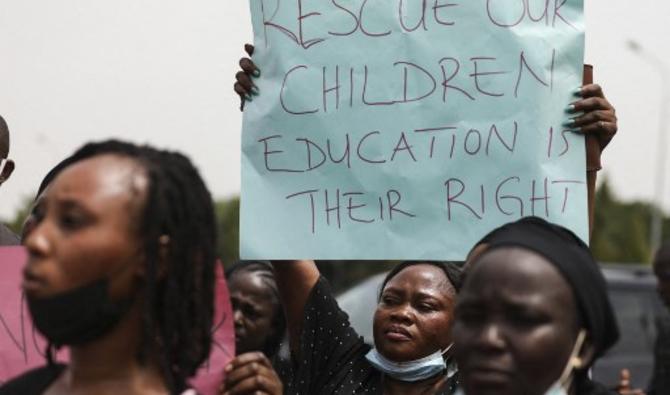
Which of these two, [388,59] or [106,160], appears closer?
[106,160]

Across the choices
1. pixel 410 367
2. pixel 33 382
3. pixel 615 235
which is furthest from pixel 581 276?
pixel 615 235

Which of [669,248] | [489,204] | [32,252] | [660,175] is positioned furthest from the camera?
[660,175]

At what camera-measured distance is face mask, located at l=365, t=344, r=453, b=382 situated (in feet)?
15.0

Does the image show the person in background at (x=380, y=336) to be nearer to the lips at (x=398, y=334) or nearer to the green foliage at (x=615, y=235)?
the lips at (x=398, y=334)

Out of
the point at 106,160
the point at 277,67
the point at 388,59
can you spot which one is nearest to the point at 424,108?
the point at 388,59

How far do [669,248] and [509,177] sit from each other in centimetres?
295

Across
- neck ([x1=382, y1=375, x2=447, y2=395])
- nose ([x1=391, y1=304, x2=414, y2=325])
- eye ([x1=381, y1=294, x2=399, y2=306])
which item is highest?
eye ([x1=381, y1=294, x2=399, y2=306])

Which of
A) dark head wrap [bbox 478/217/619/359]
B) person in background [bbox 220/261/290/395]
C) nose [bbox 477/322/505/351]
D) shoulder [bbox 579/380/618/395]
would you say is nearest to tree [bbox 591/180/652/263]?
person in background [bbox 220/261/290/395]

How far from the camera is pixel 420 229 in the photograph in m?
4.46

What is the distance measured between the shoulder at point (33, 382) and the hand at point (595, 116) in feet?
6.32

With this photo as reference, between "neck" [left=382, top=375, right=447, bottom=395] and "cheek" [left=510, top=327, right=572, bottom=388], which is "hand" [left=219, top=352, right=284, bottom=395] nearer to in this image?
"cheek" [left=510, top=327, right=572, bottom=388]

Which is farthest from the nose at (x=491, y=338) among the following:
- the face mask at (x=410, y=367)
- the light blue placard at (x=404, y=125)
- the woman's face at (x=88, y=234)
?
the face mask at (x=410, y=367)

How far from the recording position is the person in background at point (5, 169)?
4.85m

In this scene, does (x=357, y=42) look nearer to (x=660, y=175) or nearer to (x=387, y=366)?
(x=387, y=366)
